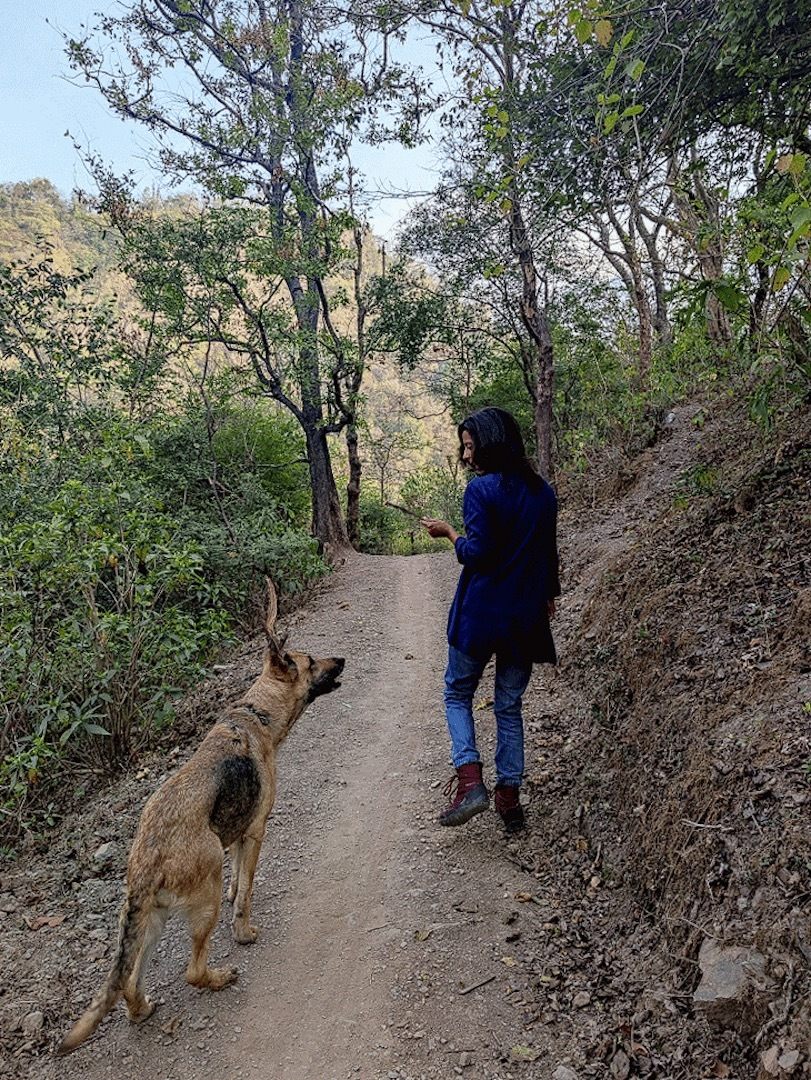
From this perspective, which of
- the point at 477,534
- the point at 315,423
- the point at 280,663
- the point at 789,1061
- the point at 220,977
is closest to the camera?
the point at 789,1061

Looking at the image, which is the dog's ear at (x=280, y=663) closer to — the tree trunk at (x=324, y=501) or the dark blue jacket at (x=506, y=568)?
the dark blue jacket at (x=506, y=568)

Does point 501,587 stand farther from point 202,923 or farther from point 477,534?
point 202,923

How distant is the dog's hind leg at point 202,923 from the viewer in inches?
115

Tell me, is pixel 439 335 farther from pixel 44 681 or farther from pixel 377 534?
pixel 44 681

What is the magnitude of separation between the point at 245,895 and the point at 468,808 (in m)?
1.23

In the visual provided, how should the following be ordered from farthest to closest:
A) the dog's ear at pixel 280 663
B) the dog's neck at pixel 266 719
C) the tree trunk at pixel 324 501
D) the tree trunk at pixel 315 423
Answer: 1. the tree trunk at pixel 324 501
2. the tree trunk at pixel 315 423
3. the dog's ear at pixel 280 663
4. the dog's neck at pixel 266 719

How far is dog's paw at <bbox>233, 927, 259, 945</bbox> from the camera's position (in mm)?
3406

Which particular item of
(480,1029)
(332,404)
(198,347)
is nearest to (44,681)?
(480,1029)

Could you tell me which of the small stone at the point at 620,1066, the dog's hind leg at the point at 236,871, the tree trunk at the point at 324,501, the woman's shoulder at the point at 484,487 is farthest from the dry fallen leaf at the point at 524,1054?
the tree trunk at the point at 324,501

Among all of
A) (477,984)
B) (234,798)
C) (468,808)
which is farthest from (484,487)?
(477,984)

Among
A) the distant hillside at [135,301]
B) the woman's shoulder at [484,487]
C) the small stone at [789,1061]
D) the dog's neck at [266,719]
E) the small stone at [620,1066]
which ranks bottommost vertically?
the small stone at [620,1066]

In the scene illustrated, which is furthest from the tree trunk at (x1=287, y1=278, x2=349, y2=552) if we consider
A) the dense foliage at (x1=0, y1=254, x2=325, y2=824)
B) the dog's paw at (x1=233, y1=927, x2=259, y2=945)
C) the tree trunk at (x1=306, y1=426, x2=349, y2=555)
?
the dog's paw at (x1=233, y1=927, x2=259, y2=945)

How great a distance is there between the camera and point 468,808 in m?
3.72

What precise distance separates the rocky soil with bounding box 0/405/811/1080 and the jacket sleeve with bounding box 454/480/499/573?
1.36m
